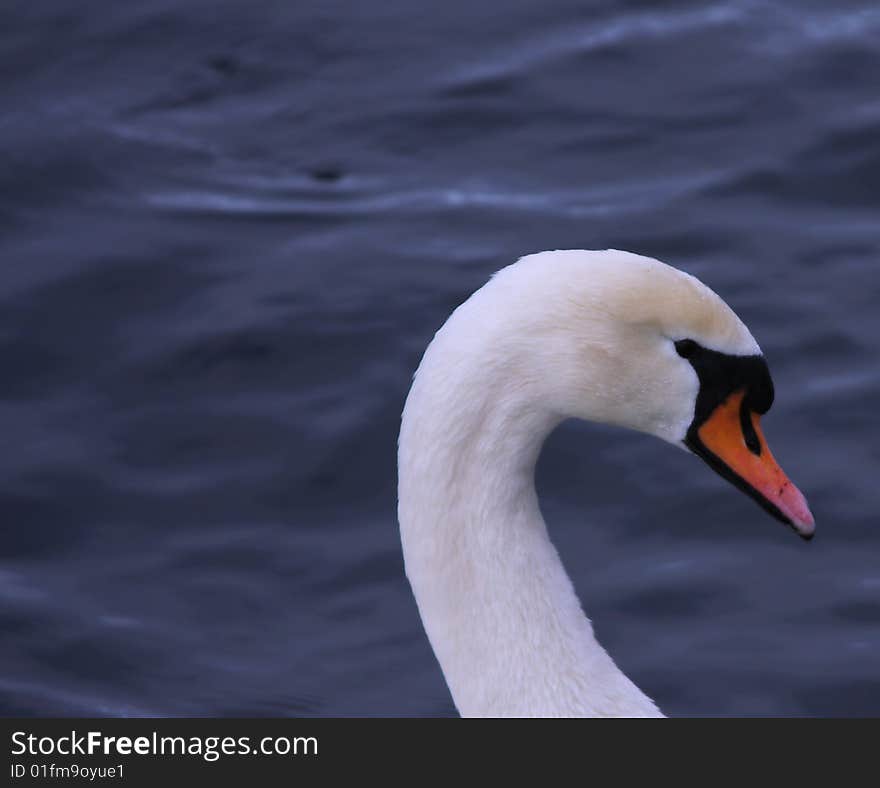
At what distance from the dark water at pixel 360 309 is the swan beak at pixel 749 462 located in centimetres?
185

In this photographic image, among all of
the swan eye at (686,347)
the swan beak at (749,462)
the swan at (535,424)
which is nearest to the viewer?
the swan at (535,424)

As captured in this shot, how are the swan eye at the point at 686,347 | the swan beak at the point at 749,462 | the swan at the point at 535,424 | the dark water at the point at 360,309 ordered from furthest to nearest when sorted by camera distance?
the dark water at the point at 360,309
the swan beak at the point at 749,462
the swan eye at the point at 686,347
the swan at the point at 535,424

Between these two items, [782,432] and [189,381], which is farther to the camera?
[189,381]

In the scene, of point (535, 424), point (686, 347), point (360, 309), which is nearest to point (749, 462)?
point (686, 347)

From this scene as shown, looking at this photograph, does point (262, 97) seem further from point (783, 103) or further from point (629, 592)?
point (629, 592)

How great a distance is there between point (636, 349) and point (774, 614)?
8.72ft

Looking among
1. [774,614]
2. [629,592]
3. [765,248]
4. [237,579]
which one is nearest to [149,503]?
[237,579]

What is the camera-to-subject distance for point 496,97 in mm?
10031

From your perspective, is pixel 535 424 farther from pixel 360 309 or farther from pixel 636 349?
pixel 360 309

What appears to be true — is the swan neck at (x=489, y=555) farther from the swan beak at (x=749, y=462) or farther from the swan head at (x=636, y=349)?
the swan beak at (x=749, y=462)

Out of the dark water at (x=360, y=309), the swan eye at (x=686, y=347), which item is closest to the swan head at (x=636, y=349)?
the swan eye at (x=686, y=347)

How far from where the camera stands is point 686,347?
A: 4445 mm

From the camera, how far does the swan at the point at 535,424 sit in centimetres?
423

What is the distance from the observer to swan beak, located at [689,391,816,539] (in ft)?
15.2
